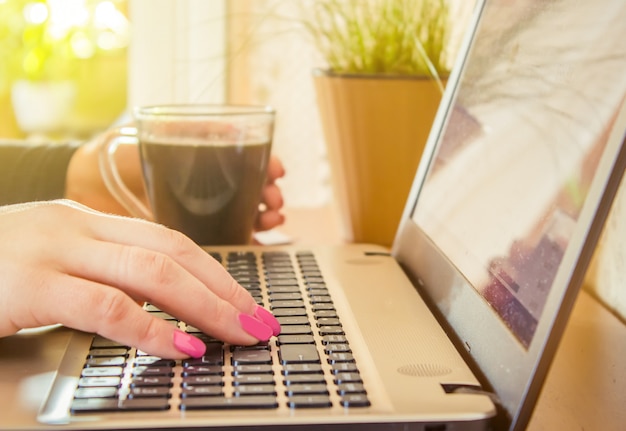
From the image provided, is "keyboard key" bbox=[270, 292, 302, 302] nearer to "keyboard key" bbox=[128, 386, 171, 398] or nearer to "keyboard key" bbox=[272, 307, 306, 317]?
"keyboard key" bbox=[272, 307, 306, 317]

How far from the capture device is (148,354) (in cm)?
45

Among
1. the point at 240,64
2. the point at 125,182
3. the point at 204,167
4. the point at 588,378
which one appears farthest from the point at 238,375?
the point at 240,64

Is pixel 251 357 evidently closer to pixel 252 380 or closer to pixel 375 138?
pixel 252 380

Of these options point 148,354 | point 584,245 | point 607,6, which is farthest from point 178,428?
point 607,6

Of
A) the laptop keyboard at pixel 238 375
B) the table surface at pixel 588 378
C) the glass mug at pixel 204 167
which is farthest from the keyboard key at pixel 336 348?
the glass mug at pixel 204 167

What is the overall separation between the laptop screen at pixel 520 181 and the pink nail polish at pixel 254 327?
0.12 meters

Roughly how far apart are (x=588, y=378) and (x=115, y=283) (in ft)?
0.94

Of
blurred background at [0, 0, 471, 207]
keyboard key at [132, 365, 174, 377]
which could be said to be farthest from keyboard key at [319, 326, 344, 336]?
blurred background at [0, 0, 471, 207]

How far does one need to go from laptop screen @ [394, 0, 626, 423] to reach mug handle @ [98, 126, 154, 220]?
278 mm

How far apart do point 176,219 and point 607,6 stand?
17.0 inches

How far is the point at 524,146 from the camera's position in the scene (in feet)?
1.68

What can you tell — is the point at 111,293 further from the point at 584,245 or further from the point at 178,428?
the point at 584,245

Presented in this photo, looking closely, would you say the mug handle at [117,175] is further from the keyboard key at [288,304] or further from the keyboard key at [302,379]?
the keyboard key at [302,379]

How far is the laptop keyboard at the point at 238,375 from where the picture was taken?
0.39 meters
